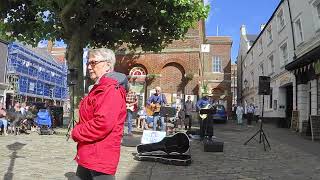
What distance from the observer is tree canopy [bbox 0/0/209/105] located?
17.0m

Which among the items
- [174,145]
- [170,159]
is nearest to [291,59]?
[174,145]

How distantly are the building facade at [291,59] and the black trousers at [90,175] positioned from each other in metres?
16.7

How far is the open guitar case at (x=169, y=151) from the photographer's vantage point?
10916 mm

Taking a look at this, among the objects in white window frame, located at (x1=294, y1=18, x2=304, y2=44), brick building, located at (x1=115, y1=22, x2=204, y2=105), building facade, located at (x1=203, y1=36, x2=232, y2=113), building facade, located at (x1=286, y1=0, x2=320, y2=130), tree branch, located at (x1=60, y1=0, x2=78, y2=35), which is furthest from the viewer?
building facade, located at (x1=203, y1=36, x2=232, y2=113)

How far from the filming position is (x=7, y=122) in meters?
19.1

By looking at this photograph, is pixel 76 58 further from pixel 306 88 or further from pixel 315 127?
pixel 306 88

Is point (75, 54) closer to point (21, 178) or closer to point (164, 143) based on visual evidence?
point (164, 143)

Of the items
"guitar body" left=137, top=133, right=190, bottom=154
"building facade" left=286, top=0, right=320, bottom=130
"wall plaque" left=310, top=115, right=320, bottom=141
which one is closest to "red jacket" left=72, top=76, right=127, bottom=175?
"guitar body" left=137, top=133, right=190, bottom=154

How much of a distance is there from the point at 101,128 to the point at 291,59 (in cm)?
2520

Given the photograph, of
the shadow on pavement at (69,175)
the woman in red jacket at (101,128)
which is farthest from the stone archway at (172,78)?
the woman in red jacket at (101,128)

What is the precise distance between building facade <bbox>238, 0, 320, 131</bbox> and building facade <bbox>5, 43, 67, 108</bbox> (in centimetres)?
2128

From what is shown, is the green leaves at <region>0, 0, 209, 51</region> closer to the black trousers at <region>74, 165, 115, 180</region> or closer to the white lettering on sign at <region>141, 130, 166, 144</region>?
the white lettering on sign at <region>141, 130, 166, 144</region>

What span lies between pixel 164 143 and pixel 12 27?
10.8 m

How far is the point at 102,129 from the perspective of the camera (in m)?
3.99
